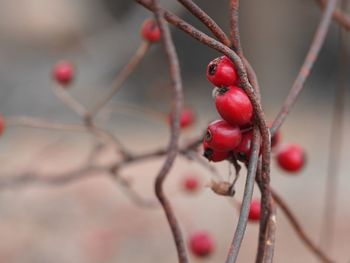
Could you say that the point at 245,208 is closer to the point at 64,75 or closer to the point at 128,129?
the point at 64,75

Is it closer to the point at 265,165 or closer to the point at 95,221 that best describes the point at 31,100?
the point at 95,221

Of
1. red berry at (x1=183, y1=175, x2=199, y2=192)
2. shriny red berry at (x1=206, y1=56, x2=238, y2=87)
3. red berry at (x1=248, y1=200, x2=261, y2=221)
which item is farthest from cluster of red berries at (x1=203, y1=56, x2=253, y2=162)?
red berry at (x1=183, y1=175, x2=199, y2=192)

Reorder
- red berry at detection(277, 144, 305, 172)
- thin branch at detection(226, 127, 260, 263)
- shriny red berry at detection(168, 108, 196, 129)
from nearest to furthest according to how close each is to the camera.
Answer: thin branch at detection(226, 127, 260, 263)
red berry at detection(277, 144, 305, 172)
shriny red berry at detection(168, 108, 196, 129)

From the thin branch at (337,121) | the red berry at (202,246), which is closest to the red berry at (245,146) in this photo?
the thin branch at (337,121)

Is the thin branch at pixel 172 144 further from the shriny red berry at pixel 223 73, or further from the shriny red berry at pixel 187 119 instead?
the shriny red berry at pixel 187 119

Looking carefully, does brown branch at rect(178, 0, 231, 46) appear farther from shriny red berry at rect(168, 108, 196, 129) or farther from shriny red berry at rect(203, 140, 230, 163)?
shriny red berry at rect(168, 108, 196, 129)

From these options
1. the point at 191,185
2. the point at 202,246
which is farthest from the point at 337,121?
the point at 202,246
